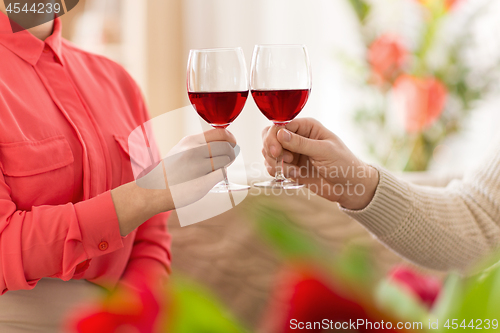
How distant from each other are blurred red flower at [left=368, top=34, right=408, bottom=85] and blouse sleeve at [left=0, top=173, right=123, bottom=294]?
1678 millimetres

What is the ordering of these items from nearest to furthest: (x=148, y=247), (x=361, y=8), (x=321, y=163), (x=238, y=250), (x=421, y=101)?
(x=321, y=163) → (x=148, y=247) → (x=238, y=250) → (x=421, y=101) → (x=361, y=8)

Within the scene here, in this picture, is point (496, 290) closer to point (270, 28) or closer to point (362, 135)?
point (362, 135)

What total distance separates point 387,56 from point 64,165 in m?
1.66

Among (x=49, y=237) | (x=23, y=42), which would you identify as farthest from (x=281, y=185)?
(x=23, y=42)

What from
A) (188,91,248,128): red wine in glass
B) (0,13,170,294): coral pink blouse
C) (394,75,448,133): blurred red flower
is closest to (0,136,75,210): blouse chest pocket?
(0,13,170,294): coral pink blouse

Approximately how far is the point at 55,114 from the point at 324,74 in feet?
7.27

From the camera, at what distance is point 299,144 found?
2.93 ft

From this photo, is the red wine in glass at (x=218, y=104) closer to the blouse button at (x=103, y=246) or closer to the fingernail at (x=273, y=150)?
the fingernail at (x=273, y=150)

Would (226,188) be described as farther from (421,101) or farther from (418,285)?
(421,101)

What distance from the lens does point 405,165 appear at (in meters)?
2.34

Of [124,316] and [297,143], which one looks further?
[297,143]

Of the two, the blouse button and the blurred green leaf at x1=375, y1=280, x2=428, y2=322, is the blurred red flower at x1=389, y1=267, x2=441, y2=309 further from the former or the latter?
the blouse button

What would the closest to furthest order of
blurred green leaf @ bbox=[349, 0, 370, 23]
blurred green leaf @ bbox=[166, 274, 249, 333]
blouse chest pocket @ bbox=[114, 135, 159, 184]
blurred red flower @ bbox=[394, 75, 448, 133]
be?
blurred green leaf @ bbox=[166, 274, 249, 333] → blouse chest pocket @ bbox=[114, 135, 159, 184] → blurred red flower @ bbox=[394, 75, 448, 133] → blurred green leaf @ bbox=[349, 0, 370, 23]

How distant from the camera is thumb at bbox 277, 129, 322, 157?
88cm
